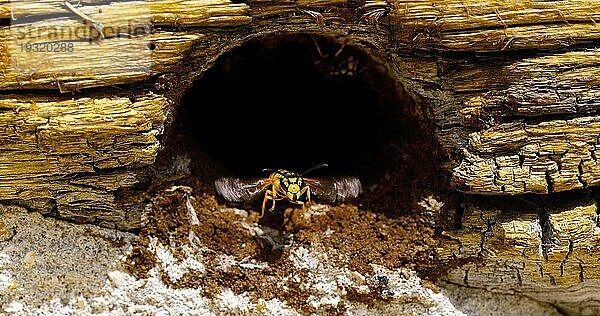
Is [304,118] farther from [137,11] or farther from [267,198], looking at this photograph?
[137,11]

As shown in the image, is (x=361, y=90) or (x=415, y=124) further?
(x=361, y=90)

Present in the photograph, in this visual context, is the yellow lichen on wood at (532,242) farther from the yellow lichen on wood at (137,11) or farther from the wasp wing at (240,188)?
the yellow lichen on wood at (137,11)

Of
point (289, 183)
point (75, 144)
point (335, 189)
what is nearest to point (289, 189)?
point (289, 183)

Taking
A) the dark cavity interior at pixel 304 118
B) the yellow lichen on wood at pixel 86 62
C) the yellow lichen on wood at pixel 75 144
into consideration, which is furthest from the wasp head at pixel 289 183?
the yellow lichen on wood at pixel 86 62

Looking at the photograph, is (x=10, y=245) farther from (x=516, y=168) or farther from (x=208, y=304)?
(x=516, y=168)

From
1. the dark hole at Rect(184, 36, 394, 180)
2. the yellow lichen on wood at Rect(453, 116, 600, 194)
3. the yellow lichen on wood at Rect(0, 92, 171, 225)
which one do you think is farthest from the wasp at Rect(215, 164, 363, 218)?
the yellow lichen on wood at Rect(453, 116, 600, 194)

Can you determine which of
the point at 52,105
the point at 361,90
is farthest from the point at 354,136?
the point at 52,105
